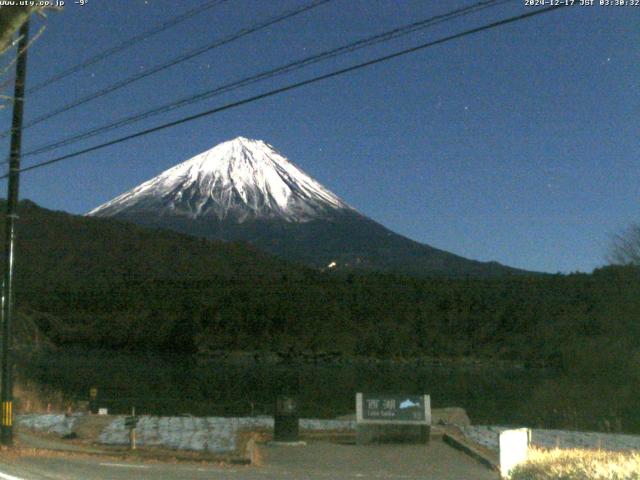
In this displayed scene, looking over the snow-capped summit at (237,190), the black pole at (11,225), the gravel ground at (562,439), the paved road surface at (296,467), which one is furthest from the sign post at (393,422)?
the snow-capped summit at (237,190)

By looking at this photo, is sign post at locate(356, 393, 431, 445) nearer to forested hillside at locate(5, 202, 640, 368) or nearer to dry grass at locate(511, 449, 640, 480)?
dry grass at locate(511, 449, 640, 480)

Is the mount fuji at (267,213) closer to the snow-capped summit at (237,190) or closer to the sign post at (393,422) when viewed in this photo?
the snow-capped summit at (237,190)

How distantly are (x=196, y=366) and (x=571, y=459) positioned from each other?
50.1 m

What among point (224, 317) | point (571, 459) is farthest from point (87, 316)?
point (571, 459)

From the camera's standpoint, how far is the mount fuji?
120 meters

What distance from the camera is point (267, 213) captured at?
140500mm

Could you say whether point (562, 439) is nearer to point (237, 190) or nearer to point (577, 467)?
point (577, 467)

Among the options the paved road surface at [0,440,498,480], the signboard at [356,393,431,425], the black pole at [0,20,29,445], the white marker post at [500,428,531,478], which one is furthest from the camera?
the signboard at [356,393,431,425]

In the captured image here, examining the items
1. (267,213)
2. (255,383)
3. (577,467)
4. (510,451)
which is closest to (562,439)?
(510,451)

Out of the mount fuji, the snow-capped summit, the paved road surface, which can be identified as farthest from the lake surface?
the snow-capped summit

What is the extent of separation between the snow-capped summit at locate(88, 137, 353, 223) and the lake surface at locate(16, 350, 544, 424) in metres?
73.8

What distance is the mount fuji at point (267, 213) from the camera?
120 m

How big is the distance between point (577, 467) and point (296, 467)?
769 centimetres

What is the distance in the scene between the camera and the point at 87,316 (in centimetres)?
6631
